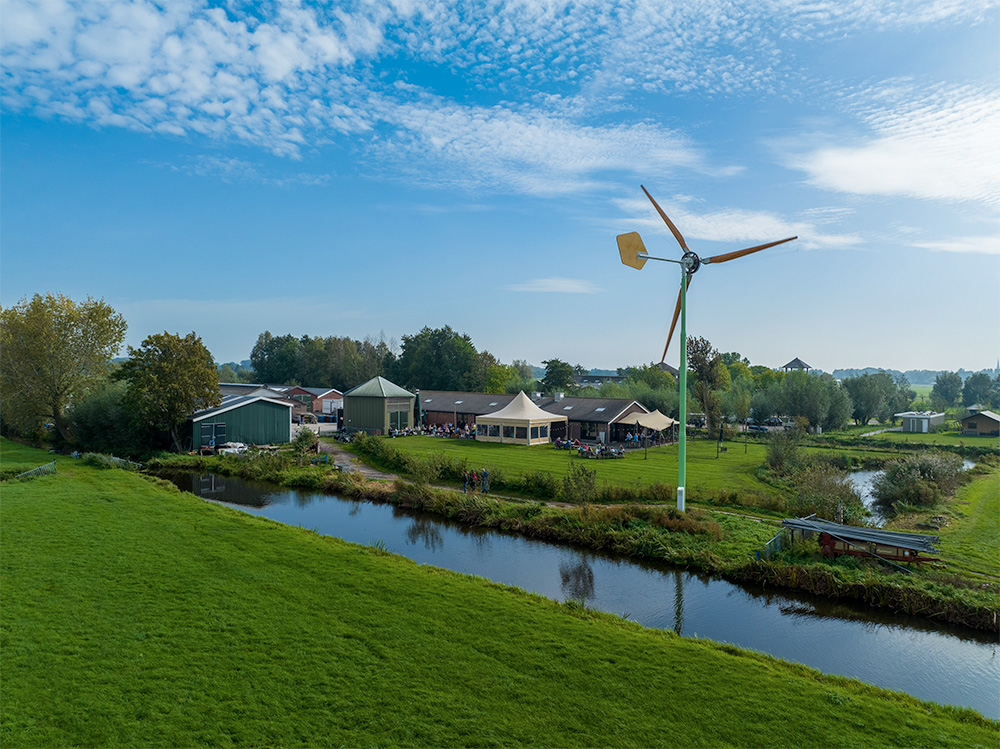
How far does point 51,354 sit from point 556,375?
4333 centimetres

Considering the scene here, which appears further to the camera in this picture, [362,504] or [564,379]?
[564,379]

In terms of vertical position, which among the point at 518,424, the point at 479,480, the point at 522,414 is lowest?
the point at 479,480

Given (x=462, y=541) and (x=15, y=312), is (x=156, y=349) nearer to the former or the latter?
(x=15, y=312)

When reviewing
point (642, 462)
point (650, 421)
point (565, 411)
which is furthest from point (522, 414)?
point (642, 462)

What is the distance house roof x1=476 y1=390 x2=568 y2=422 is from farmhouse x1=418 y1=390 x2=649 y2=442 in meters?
0.70

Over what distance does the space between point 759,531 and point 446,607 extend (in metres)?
9.74

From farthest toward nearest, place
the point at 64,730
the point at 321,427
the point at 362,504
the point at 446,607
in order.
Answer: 1. the point at 321,427
2. the point at 362,504
3. the point at 446,607
4. the point at 64,730

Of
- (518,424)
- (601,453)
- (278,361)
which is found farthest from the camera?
(278,361)

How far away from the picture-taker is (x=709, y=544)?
1485 cm

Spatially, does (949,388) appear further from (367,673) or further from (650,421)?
(367,673)

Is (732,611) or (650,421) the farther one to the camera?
(650,421)

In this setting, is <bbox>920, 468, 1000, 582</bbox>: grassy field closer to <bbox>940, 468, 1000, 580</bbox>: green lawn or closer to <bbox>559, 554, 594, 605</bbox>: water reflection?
<bbox>940, 468, 1000, 580</bbox>: green lawn


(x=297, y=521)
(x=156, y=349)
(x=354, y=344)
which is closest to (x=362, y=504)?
(x=297, y=521)

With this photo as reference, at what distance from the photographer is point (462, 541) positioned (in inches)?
651
